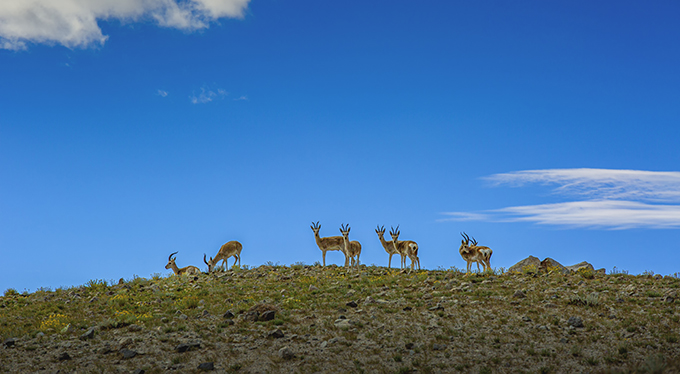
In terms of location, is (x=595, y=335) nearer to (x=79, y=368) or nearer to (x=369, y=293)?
(x=369, y=293)

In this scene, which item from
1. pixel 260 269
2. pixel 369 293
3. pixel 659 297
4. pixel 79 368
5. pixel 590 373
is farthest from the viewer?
pixel 260 269

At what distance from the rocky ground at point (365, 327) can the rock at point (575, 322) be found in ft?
0.17

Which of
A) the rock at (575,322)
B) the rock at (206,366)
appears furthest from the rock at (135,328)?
the rock at (575,322)

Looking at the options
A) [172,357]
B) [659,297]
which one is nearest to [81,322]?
[172,357]

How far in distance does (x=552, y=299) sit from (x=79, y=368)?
16.8 m

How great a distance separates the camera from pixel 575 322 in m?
15.6

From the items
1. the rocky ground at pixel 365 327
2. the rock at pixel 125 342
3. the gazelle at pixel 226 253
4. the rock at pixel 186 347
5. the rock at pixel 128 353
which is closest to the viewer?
the rocky ground at pixel 365 327

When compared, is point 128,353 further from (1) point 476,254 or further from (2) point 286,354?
(1) point 476,254

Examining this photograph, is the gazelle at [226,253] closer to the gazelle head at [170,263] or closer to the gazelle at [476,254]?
the gazelle head at [170,263]

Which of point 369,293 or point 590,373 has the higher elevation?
point 369,293

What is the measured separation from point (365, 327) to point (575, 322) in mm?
6968

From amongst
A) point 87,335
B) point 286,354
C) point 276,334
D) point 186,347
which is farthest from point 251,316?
point 87,335

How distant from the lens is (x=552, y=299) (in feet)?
61.4

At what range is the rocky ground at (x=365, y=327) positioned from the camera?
519 inches
